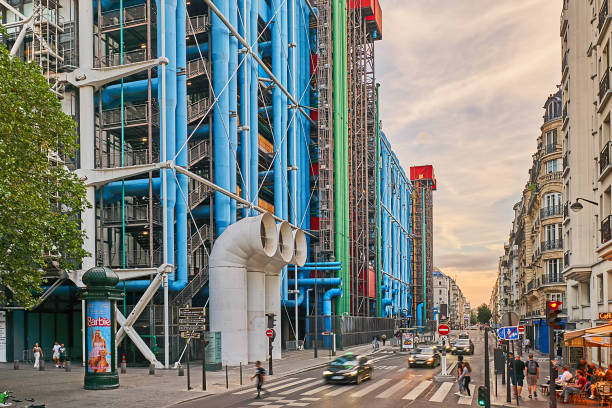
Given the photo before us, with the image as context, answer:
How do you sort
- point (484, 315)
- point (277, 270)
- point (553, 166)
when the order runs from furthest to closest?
point (484, 315) < point (553, 166) < point (277, 270)

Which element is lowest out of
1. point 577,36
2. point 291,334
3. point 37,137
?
point 291,334

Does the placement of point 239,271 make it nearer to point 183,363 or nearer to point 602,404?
point 183,363

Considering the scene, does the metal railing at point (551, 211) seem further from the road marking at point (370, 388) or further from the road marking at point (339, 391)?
the road marking at point (339, 391)

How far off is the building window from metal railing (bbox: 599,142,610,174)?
104ft

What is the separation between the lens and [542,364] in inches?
1704

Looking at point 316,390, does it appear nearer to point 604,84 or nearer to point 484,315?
point 604,84

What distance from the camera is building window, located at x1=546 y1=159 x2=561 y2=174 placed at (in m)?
56.4

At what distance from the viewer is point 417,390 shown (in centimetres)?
2692

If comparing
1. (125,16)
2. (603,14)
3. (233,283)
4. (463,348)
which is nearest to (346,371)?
(233,283)

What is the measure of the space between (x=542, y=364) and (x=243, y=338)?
2234cm

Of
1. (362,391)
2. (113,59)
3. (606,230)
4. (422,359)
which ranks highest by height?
(113,59)

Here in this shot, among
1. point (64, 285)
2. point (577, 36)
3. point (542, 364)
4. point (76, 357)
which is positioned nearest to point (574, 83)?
point (577, 36)

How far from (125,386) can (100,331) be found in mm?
2789

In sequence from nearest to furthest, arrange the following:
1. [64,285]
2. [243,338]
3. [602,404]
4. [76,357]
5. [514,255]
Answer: [602,404]
[243,338]
[64,285]
[76,357]
[514,255]
